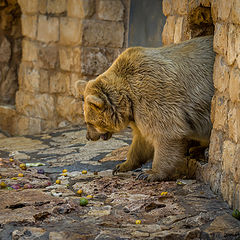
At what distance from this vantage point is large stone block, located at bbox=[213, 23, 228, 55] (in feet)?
13.0

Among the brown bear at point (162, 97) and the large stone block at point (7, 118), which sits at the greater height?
the brown bear at point (162, 97)

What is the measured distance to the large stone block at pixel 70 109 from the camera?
814 centimetres

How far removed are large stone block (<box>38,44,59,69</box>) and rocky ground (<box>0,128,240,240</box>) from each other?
281cm

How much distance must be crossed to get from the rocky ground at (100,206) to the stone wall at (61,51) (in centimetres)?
239

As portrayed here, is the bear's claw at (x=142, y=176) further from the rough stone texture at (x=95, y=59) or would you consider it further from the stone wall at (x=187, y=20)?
the rough stone texture at (x=95, y=59)

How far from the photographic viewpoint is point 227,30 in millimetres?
3885

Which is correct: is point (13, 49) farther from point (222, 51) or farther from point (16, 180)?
point (222, 51)

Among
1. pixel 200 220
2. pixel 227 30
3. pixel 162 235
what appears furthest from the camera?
pixel 227 30

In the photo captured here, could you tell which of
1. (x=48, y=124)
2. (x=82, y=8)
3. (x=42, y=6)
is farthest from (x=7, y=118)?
(x=82, y=8)

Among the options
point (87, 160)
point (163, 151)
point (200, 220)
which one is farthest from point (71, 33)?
point (200, 220)

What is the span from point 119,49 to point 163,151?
3576 mm

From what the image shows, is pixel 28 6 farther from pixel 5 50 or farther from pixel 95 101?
pixel 95 101

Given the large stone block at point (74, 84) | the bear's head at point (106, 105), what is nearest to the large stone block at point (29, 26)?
the large stone block at point (74, 84)

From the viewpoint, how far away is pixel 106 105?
4.94m
